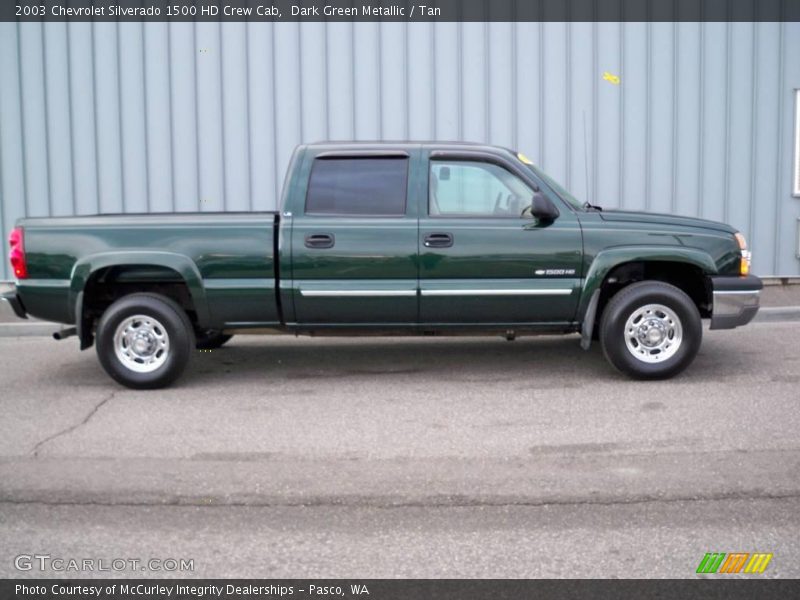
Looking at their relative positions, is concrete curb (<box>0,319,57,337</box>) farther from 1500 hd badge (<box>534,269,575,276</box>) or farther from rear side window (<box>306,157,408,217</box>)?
1500 hd badge (<box>534,269,575,276</box>)

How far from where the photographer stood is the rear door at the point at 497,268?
→ 7.06 meters

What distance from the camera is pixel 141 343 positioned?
7180 mm

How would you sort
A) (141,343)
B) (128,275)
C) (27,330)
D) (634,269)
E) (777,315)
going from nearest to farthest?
(141,343), (128,275), (634,269), (27,330), (777,315)

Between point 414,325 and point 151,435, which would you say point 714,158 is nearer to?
point 414,325

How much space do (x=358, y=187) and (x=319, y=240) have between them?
561 mm

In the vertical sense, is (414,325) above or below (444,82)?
below

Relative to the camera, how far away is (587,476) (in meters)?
5.07

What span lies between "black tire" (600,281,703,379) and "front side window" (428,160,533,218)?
3.55 ft

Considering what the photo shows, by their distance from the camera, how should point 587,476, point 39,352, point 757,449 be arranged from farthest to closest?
point 39,352 → point 757,449 → point 587,476

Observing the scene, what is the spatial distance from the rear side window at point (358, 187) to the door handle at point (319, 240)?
0.74ft

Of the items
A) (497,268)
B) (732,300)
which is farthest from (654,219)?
(497,268)

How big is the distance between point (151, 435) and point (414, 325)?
222 centimetres

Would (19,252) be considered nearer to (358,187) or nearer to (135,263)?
(135,263)

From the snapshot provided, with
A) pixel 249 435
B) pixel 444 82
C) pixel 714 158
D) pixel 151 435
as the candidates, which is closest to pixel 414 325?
pixel 249 435
